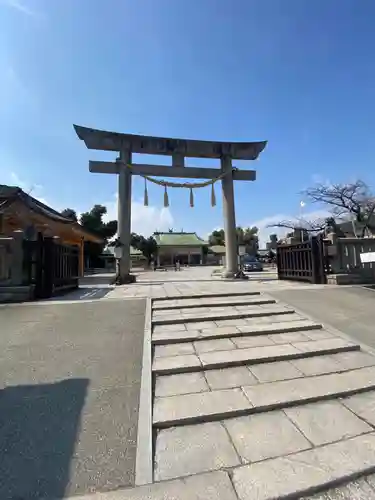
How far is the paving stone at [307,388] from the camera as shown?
2.48 meters

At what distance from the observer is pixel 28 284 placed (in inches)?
237

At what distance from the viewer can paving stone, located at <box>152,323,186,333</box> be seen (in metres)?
4.13

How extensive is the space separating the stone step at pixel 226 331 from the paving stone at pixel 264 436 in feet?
5.11

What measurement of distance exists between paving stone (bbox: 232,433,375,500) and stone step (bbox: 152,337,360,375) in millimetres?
1266

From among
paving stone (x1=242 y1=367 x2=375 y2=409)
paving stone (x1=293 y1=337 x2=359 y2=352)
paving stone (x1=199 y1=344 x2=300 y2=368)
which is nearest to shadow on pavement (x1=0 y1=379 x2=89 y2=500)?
paving stone (x1=199 y1=344 x2=300 y2=368)

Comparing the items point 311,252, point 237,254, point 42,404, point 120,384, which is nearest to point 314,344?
point 120,384

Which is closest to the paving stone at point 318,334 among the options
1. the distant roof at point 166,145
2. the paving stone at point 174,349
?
the paving stone at point 174,349

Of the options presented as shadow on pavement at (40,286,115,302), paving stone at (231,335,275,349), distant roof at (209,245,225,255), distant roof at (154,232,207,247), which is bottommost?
paving stone at (231,335,275,349)

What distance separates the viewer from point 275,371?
3021 mm

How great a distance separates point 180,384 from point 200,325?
158 cm

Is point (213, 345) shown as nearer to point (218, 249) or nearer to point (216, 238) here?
point (218, 249)

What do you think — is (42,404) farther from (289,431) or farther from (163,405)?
(289,431)

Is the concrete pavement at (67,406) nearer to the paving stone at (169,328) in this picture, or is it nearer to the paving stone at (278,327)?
the paving stone at (169,328)

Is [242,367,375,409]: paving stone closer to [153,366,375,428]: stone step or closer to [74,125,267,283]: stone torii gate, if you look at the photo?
Answer: [153,366,375,428]: stone step
